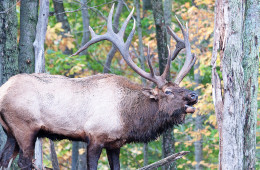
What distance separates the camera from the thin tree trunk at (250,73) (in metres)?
5.71

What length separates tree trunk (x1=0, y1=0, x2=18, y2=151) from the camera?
24.7ft

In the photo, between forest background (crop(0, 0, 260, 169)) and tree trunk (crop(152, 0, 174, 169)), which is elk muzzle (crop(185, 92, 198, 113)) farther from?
forest background (crop(0, 0, 260, 169))

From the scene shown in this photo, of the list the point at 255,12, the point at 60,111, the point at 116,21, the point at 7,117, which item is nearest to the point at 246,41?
the point at 255,12

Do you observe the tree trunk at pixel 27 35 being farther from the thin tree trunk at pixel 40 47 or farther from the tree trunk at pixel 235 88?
the tree trunk at pixel 235 88

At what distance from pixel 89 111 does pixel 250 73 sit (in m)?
2.38

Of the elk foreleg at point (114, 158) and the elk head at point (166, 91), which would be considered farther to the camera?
the elk foreleg at point (114, 158)

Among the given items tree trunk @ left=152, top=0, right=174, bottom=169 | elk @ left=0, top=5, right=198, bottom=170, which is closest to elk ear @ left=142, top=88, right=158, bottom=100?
elk @ left=0, top=5, right=198, bottom=170

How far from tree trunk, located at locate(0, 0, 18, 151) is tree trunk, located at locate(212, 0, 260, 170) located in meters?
3.70

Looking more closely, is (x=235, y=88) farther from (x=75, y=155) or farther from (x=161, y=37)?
(x=75, y=155)

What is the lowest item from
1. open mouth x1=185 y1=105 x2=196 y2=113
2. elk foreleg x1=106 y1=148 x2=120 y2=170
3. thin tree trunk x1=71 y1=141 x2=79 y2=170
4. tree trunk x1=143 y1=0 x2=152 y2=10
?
thin tree trunk x1=71 y1=141 x2=79 y2=170

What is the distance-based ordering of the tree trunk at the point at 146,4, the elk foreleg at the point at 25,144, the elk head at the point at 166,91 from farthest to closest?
the tree trunk at the point at 146,4, the elk head at the point at 166,91, the elk foreleg at the point at 25,144

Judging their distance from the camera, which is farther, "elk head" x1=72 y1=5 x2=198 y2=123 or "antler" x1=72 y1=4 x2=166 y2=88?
"antler" x1=72 y1=4 x2=166 y2=88

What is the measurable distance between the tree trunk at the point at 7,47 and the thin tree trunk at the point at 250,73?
4053mm

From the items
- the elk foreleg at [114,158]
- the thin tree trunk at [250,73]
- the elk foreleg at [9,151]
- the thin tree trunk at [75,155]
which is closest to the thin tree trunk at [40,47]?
the elk foreleg at [9,151]
